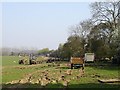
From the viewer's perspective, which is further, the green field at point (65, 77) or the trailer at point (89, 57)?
the trailer at point (89, 57)

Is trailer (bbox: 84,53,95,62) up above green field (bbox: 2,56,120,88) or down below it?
above

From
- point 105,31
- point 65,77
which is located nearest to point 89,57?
point 105,31

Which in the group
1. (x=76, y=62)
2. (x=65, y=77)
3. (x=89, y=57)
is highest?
(x=89, y=57)

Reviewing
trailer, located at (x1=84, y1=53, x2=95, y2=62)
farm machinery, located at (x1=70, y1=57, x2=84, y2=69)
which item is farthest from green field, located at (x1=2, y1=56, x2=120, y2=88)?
trailer, located at (x1=84, y1=53, x2=95, y2=62)

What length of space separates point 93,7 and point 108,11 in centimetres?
342

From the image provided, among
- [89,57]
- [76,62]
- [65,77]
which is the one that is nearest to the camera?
[65,77]

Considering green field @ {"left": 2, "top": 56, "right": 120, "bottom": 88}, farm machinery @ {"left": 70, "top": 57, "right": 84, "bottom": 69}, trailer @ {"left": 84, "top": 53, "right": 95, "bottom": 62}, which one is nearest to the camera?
green field @ {"left": 2, "top": 56, "right": 120, "bottom": 88}

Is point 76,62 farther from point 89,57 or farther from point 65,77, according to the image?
point 89,57

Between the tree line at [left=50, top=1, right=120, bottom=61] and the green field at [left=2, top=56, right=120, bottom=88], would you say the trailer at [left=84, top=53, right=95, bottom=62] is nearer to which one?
the tree line at [left=50, top=1, right=120, bottom=61]

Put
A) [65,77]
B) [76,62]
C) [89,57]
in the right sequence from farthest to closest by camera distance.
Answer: [89,57], [76,62], [65,77]

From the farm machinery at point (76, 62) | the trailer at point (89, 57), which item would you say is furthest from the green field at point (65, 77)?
the trailer at point (89, 57)

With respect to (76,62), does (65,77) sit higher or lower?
lower

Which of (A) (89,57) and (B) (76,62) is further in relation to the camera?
(A) (89,57)

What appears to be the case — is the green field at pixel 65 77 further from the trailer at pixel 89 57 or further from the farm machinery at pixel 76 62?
the trailer at pixel 89 57
